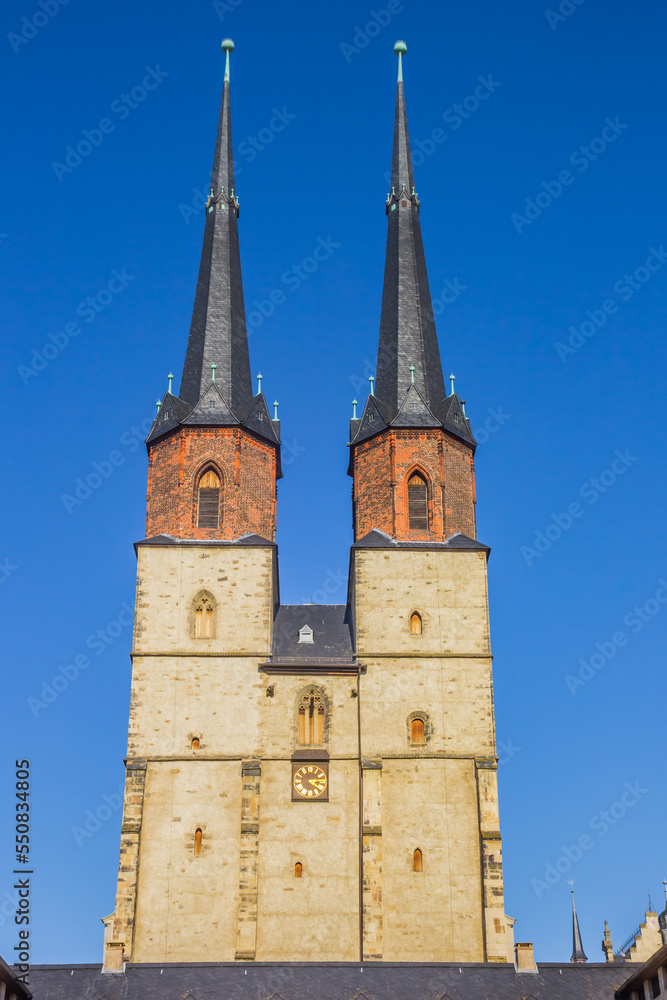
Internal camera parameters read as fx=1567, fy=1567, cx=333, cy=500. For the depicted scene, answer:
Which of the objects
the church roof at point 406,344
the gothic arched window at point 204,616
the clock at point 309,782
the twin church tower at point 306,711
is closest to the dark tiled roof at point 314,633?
the twin church tower at point 306,711

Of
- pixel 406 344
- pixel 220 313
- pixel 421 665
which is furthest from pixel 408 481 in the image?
pixel 220 313

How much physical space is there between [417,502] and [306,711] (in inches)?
302

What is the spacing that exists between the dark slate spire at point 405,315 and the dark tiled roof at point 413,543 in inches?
182

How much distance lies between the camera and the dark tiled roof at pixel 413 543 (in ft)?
157

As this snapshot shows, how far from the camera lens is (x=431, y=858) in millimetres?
44188

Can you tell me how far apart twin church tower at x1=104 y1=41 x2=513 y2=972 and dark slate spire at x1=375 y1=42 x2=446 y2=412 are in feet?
0.56

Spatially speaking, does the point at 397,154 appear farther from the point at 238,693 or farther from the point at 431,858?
the point at 431,858

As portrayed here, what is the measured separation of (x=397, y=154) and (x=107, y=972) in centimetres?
3186

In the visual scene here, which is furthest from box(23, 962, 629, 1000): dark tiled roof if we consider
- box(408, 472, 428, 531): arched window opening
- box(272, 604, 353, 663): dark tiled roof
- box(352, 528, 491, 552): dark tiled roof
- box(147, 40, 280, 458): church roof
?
box(147, 40, 280, 458): church roof

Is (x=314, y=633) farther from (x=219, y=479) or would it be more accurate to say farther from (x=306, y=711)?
(x=219, y=479)

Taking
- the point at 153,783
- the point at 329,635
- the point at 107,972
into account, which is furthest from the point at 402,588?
the point at 107,972

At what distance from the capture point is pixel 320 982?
130 feet

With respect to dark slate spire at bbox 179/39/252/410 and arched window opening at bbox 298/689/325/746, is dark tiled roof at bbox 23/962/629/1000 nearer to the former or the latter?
arched window opening at bbox 298/689/325/746

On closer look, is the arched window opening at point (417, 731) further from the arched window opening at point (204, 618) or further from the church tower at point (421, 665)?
the arched window opening at point (204, 618)
